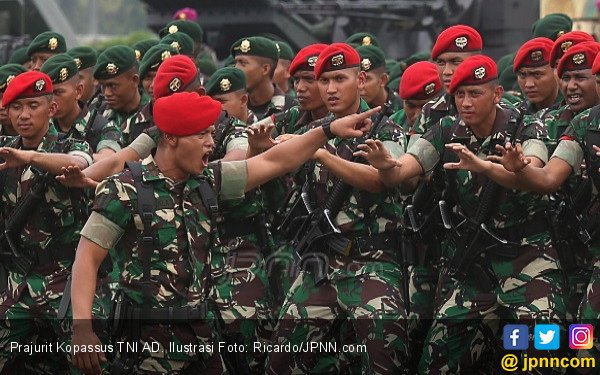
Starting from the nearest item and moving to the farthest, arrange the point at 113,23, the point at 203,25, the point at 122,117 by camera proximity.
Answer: the point at 122,117, the point at 203,25, the point at 113,23

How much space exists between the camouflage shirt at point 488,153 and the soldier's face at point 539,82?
1382 millimetres

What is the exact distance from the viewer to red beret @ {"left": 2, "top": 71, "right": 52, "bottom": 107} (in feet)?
31.0

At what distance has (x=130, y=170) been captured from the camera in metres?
7.66

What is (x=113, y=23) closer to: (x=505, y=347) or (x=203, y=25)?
(x=203, y=25)

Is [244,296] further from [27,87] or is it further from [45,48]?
[45,48]

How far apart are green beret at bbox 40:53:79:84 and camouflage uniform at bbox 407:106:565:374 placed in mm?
2970

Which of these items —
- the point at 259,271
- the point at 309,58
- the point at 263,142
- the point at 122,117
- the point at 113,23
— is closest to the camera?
the point at 263,142

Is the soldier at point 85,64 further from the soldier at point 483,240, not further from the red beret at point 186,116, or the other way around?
the red beret at point 186,116

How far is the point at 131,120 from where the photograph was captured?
37.3 ft

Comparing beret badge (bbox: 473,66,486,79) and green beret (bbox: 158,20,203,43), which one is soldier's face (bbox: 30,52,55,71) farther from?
beret badge (bbox: 473,66,486,79)

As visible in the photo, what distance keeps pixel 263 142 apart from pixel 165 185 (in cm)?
86

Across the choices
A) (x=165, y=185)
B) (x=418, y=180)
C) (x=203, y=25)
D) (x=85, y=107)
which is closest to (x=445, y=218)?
(x=418, y=180)

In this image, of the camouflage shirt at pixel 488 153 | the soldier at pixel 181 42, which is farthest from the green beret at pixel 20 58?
the camouflage shirt at pixel 488 153

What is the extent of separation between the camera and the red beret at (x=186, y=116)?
301 inches
